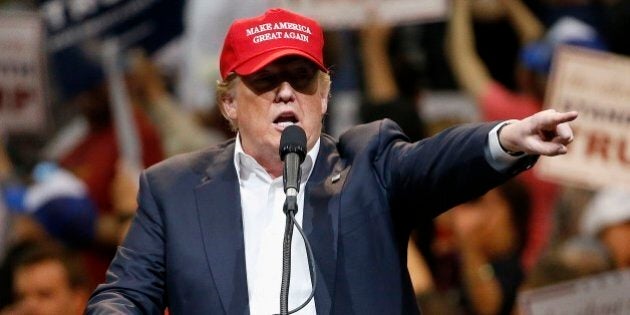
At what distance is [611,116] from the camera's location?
20.8ft

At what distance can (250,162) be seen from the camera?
409 cm

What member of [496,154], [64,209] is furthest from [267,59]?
[64,209]

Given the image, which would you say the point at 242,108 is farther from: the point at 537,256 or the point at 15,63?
the point at 15,63

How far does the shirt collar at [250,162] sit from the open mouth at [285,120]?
0.09m

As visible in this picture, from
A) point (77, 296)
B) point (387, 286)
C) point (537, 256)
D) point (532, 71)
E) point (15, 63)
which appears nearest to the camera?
point (387, 286)

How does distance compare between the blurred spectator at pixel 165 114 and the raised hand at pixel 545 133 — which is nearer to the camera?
the raised hand at pixel 545 133

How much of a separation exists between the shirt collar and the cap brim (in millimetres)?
208

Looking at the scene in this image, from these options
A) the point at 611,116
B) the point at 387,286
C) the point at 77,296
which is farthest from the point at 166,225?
the point at 611,116

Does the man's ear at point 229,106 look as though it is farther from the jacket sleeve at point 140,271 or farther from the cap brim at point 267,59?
the jacket sleeve at point 140,271

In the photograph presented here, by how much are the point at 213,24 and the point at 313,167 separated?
123 inches

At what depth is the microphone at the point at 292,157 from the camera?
361cm

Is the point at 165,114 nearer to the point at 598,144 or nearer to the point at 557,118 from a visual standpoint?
the point at 598,144

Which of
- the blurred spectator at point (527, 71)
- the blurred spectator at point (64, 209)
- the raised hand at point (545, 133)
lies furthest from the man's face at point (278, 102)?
the blurred spectator at point (64, 209)

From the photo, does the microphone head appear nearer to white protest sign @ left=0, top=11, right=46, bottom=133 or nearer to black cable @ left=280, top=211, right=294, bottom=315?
black cable @ left=280, top=211, right=294, bottom=315
